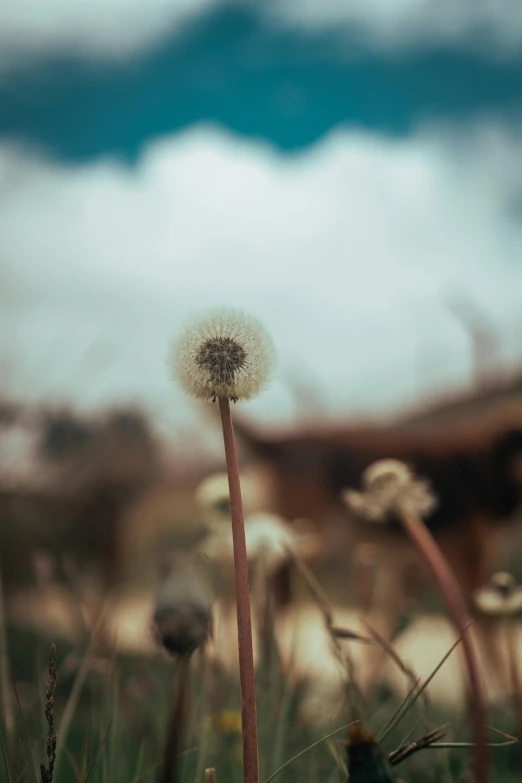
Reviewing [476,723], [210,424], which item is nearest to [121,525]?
[210,424]

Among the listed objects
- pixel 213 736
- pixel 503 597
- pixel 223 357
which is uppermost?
pixel 223 357

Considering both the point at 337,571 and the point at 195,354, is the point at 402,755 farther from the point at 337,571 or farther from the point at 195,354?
the point at 337,571

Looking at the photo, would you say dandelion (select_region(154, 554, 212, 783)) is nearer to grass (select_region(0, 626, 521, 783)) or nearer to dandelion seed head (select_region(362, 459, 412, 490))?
grass (select_region(0, 626, 521, 783))

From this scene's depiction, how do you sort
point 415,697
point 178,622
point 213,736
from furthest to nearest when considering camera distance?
1. point 213,736
2. point 415,697
3. point 178,622

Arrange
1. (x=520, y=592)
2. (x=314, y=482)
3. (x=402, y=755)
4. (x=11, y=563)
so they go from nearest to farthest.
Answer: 1. (x=402, y=755)
2. (x=520, y=592)
3. (x=314, y=482)
4. (x=11, y=563)

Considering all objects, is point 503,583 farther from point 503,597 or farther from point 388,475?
point 388,475

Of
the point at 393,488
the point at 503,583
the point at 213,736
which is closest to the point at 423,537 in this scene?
the point at 393,488

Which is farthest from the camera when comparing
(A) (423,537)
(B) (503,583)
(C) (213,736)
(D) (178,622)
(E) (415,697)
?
(C) (213,736)
